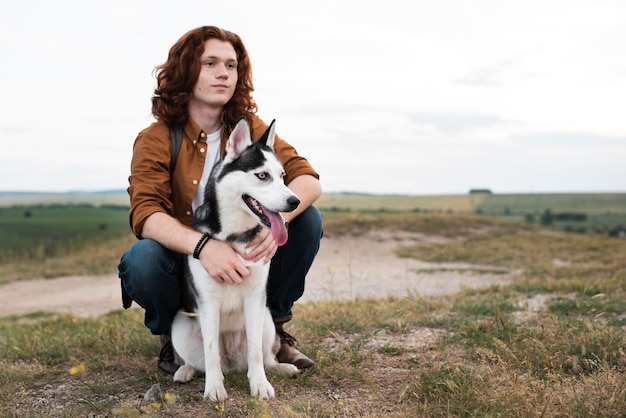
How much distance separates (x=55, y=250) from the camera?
1487cm

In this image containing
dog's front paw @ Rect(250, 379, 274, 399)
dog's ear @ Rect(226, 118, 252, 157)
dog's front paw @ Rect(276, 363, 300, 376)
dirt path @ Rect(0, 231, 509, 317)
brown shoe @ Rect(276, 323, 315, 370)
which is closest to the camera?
dog's ear @ Rect(226, 118, 252, 157)

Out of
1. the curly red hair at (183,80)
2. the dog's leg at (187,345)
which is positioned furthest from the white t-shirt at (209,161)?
the dog's leg at (187,345)

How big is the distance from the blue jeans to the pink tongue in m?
0.77

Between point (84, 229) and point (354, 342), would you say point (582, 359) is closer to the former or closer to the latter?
point (354, 342)

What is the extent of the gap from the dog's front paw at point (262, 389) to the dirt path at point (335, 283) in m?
4.99

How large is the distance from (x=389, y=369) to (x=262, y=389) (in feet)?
3.14

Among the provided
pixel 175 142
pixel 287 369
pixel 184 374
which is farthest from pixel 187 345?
pixel 175 142

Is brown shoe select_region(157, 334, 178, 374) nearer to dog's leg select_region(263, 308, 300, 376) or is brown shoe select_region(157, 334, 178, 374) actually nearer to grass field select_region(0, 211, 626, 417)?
grass field select_region(0, 211, 626, 417)

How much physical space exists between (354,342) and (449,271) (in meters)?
7.71

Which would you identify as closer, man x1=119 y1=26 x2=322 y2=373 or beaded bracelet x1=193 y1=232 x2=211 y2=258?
beaded bracelet x1=193 y1=232 x2=211 y2=258

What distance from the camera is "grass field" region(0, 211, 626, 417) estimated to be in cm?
291

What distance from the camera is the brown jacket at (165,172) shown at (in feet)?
11.3

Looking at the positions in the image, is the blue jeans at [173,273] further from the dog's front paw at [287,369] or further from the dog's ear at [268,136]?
the dog's ear at [268,136]

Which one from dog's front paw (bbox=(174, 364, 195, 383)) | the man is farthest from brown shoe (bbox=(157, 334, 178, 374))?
dog's front paw (bbox=(174, 364, 195, 383))
